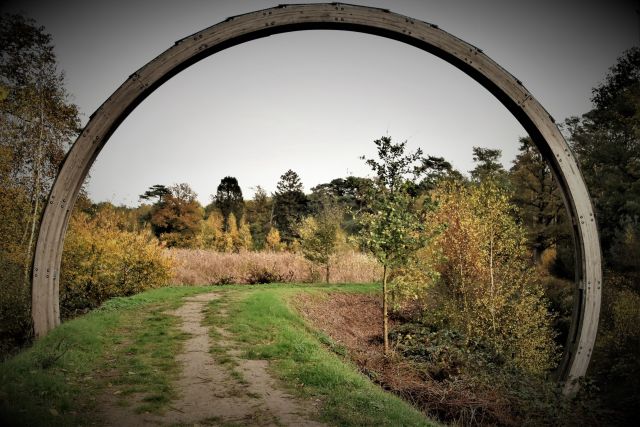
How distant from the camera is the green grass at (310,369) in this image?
16.5 ft

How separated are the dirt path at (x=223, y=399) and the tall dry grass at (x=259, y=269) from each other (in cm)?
1450

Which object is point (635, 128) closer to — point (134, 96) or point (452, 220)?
point (452, 220)

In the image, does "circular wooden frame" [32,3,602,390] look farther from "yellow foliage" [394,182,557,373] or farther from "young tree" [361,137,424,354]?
"yellow foliage" [394,182,557,373]

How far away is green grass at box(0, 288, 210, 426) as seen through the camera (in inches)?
161

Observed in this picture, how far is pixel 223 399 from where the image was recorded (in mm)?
5059

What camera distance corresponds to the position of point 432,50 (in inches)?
191

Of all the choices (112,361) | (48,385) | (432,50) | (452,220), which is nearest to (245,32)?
(432,50)

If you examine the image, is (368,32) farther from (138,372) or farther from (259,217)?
(259,217)

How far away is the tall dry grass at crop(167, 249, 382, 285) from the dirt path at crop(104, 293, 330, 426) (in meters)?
14.5

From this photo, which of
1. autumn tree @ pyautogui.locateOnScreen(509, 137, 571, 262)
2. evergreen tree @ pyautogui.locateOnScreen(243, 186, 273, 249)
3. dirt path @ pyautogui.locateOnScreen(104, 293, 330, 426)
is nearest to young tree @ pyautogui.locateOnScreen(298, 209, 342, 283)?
dirt path @ pyautogui.locateOnScreen(104, 293, 330, 426)

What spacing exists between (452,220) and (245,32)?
1519cm

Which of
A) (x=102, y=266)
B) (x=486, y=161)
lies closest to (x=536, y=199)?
(x=486, y=161)

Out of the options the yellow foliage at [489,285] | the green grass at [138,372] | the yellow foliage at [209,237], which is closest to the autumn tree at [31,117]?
the green grass at [138,372]

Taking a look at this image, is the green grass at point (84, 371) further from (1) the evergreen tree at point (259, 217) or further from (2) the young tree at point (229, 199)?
(2) the young tree at point (229, 199)
